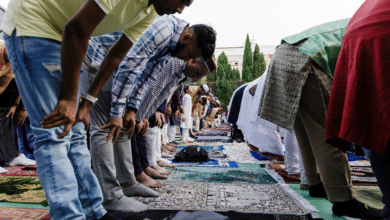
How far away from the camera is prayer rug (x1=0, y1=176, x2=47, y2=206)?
75.7 inches

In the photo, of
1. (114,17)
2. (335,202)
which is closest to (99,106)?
(114,17)

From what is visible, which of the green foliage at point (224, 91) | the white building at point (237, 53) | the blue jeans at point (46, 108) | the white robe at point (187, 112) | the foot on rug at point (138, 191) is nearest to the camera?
the blue jeans at point (46, 108)

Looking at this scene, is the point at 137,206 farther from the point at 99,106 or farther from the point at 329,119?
the point at 329,119

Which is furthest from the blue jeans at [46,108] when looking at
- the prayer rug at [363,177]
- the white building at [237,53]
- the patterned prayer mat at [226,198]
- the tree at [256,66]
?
the white building at [237,53]

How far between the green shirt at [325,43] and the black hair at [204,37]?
26.5 inches

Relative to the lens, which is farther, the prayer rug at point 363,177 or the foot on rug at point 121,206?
the prayer rug at point 363,177

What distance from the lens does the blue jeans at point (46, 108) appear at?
2.95 feet

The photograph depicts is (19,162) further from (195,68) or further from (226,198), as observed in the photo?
(226,198)

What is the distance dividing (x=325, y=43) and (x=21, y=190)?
113 inches

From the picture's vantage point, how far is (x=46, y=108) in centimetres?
93

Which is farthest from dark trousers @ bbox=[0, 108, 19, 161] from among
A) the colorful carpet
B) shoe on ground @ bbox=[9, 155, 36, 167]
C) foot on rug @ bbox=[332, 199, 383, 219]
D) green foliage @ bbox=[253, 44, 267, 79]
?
green foliage @ bbox=[253, 44, 267, 79]

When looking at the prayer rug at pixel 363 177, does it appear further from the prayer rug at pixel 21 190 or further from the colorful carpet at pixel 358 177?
the prayer rug at pixel 21 190

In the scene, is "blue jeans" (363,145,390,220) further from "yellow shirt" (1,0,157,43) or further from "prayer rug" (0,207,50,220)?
"prayer rug" (0,207,50,220)

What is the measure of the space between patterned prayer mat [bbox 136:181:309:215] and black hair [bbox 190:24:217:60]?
4.06 feet
